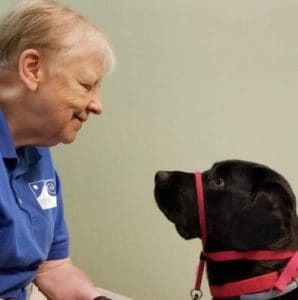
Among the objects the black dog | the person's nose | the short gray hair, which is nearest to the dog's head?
the black dog

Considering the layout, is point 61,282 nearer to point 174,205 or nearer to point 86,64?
point 174,205

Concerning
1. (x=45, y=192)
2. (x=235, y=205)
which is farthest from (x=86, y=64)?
(x=235, y=205)

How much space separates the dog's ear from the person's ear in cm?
49

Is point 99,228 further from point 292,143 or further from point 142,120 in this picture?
point 292,143

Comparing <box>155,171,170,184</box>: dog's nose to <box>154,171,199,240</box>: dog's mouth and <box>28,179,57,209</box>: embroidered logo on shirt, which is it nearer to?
<box>154,171,199,240</box>: dog's mouth

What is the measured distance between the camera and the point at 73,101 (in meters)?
1.18

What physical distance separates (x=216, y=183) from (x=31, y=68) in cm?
46

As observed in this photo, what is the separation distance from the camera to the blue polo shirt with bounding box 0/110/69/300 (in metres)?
Answer: 1.15

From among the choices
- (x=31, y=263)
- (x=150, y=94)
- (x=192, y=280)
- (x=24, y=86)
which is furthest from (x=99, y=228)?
(x=24, y=86)

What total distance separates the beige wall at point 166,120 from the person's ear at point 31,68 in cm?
69

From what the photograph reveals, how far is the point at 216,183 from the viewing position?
4.08 feet

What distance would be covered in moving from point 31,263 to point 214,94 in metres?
0.78

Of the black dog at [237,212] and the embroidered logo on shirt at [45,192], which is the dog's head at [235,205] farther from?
the embroidered logo on shirt at [45,192]

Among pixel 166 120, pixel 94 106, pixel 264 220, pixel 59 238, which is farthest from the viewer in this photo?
pixel 166 120
